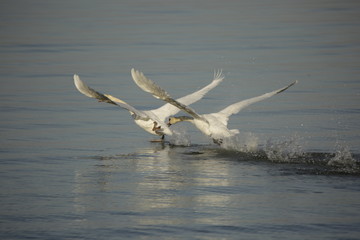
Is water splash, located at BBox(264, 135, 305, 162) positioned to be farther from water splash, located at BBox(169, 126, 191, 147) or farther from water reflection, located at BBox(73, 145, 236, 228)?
water splash, located at BBox(169, 126, 191, 147)

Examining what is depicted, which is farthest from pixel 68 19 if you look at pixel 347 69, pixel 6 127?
pixel 6 127

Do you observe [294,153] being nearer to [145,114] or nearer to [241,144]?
[241,144]

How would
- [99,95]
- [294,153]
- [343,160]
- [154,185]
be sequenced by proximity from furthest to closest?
[99,95] → [294,153] → [343,160] → [154,185]

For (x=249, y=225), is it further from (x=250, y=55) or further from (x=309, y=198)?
(x=250, y=55)

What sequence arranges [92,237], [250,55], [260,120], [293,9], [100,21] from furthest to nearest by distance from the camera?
[293,9] → [100,21] → [250,55] → [260,120] → [92,237]

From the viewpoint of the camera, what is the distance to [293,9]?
40.5m

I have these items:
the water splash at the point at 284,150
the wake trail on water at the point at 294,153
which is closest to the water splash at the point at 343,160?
the wake trail on water at the point at 294,153

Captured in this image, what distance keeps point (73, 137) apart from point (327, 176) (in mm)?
5323

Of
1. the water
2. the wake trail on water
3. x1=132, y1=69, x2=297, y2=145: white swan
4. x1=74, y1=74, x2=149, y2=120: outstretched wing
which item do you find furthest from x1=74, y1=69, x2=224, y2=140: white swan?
the wake trail on water

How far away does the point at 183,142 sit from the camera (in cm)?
1519

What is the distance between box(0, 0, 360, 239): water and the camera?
10102mm

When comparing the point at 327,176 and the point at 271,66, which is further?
the point at 271,66

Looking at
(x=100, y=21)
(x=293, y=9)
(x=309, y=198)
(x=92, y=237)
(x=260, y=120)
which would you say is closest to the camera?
(x=92, y=237)

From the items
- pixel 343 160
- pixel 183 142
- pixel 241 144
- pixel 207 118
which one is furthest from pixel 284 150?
pixel 183 142
